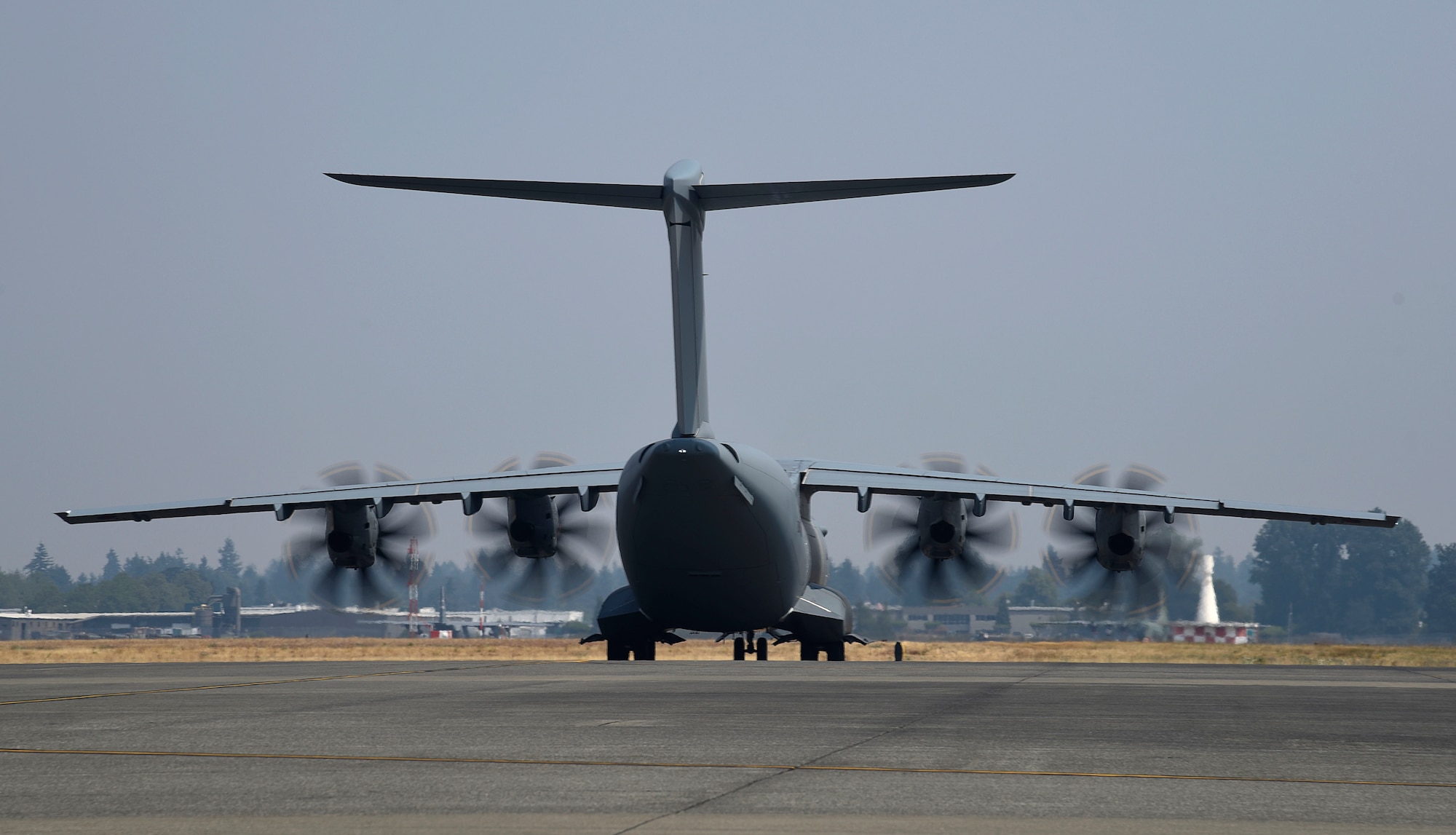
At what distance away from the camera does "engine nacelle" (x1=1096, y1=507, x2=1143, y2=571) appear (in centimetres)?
2989

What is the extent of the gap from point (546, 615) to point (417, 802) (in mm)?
184423

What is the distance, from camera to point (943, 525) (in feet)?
102

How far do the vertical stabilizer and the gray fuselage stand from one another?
0.68 metres

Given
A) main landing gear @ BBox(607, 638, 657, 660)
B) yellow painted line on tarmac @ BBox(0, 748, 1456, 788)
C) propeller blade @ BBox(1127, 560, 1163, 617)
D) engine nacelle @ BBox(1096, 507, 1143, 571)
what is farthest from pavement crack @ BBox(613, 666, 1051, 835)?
main landing gear @ BBox(607, 638, 657, 660)

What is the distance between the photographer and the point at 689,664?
2602cm

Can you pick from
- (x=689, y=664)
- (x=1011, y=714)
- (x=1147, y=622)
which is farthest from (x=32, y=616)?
(x=1011, y=714)

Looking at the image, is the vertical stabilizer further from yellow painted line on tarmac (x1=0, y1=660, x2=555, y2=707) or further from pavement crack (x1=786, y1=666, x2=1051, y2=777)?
pavement crack (x1=786, y1=666, x2=1051, y2=777)

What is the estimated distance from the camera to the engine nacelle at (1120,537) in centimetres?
2989

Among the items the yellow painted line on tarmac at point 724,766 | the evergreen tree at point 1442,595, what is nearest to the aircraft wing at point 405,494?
the yellow painted line on tarmac at point 724,766

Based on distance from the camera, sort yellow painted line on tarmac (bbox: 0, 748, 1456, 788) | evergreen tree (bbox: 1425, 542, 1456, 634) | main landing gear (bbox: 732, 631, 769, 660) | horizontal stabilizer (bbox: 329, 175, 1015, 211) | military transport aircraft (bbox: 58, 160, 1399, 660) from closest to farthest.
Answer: yellow painted line on tarmac (bbox: 0, 748, 1456, 788), horizontal stabilizer (bbox: 329, 175, 1015, 211), military transport aircraft (bbox: 58, 160, 1399, 660), main landing gear (bbox: 732, 631, 769, 660), evergreen tree (bbox: 1425, 542, 1456, 634)

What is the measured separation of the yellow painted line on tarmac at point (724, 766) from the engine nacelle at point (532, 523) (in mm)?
21578

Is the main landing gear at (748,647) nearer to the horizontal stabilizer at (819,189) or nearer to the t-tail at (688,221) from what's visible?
the t-tail at (688,221)

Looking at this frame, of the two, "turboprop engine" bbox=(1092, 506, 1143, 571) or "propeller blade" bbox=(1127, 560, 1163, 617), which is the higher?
"turboprop engine" bbox=(1092, 506, 1143, 571)

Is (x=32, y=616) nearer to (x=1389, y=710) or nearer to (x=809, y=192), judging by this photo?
(x=809, y=192)
